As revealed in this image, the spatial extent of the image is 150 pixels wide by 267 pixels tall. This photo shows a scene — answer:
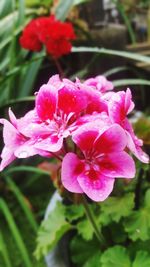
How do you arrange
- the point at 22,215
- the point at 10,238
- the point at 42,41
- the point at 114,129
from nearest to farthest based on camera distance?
the point at 114,129 → the point at 42,41 → the point at 10,238 → the point at 22,215

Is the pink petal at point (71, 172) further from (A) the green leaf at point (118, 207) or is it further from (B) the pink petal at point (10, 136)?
(A) the green leaf at point (118, 207)

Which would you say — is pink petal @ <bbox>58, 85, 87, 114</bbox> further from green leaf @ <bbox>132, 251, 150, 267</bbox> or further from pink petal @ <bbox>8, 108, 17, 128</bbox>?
green leaf @ <bbox>132, 251, 150, 267</bbox>

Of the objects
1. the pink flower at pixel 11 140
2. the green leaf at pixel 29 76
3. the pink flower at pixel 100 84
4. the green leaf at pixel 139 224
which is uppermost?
the pink flower at pixel 11 140

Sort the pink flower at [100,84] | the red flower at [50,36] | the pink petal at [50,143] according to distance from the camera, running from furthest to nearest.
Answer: the red flower at [50,36] → the pink flower at [100,84] → the pink petal at [50,143]

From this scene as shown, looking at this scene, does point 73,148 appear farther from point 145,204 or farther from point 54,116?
point 145,204

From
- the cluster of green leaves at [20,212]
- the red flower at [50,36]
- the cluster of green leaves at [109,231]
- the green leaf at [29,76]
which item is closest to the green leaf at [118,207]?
the cluster of green leaves at [109,231]

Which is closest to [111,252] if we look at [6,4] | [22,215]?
[22,215]

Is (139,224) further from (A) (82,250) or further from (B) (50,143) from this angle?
(B) (50,143)
